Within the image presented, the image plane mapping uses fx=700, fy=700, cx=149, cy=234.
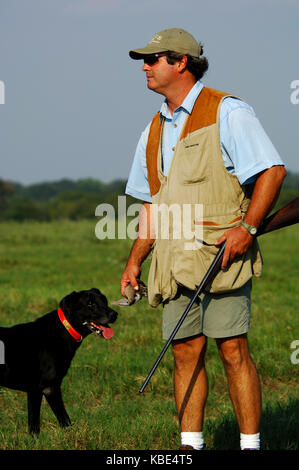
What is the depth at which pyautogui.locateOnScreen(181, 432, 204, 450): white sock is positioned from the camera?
13.6ft

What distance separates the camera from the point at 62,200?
213ft

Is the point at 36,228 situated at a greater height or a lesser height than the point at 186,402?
greater

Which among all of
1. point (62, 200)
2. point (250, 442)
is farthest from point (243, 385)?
point (62, 200)

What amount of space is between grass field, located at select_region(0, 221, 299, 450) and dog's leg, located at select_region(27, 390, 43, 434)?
7 cm

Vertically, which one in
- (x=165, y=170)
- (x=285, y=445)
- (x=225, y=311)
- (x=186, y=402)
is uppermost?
(x=165, y=170)

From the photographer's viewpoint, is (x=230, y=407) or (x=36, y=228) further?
(x=36, y=228)

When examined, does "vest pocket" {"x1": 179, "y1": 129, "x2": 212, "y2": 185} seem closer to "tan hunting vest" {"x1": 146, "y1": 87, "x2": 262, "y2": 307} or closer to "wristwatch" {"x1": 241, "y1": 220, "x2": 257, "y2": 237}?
"tan hunting vest" {"x1": 146, "y1": 87, "x2": 262, "y2": 307}

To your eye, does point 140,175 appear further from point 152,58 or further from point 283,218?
point 283,218

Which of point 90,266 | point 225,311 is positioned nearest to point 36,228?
point 90,266

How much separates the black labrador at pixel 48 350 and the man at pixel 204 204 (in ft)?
3.76

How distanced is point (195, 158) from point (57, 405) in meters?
2.09
